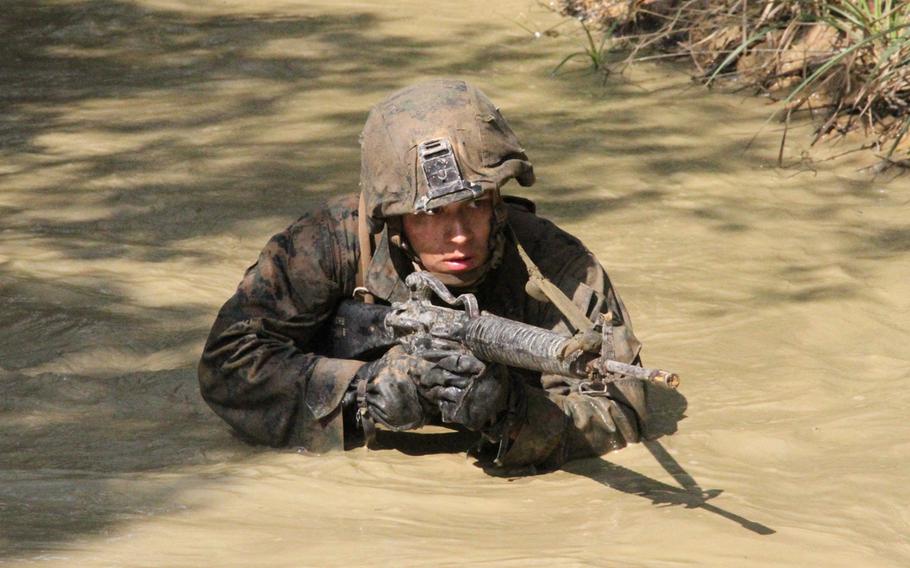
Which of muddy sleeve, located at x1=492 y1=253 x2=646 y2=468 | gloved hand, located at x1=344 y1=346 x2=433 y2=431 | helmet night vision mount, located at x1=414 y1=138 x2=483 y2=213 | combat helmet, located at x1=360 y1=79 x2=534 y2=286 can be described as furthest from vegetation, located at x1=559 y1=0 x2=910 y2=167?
gloved hand, located at x1=344 y1=346 x2=433 y2=431

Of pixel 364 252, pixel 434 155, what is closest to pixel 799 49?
pixel 364 252

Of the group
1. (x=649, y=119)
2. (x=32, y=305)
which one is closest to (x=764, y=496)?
(x=32, y=305)

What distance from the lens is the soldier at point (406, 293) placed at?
12.6 ft

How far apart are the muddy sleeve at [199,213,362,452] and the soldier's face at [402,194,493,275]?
0.30 m

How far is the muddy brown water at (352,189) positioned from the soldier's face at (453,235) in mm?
558

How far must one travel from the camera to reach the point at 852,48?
6.76 m

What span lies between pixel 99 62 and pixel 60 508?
244 inches

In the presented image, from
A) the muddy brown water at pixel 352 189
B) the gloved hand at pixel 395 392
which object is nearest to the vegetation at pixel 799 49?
the muddy brown water at pixel 352 189

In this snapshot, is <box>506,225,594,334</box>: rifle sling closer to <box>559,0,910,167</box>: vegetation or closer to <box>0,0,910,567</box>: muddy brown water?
<box>0,0,910,567</box>: muddy brown water

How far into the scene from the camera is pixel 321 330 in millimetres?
4285

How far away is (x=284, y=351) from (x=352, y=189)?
2910mm

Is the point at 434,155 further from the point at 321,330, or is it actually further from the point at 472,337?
the point at 321,330

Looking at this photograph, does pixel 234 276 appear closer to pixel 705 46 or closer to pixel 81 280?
pixel 81 280

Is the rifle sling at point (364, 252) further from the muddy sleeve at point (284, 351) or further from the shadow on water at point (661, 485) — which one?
the shadow on water at point (661, 485)
